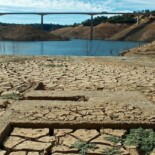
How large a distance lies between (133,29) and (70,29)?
885 inches

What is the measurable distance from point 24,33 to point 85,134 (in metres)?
72.5

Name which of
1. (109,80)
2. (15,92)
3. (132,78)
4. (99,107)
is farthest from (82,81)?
(99,107)

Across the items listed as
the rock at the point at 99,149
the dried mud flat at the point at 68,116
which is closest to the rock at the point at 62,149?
the dried mud flat at the point at 68,116

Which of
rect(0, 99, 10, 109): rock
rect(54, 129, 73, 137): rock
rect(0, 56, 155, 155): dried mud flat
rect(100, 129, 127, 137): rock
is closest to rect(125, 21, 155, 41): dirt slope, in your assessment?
rect(0, 56, 155, 155): dried mud flat

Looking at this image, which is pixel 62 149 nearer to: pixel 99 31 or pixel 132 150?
pixel 132 150

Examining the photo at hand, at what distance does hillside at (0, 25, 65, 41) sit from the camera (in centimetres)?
7250

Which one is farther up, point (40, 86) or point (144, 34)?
point (144, 34)

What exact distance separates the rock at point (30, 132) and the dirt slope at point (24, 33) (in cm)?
6684

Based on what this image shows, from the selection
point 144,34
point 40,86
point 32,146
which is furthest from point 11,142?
point 144,34

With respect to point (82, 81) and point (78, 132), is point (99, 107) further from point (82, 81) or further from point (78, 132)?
point (82, 81)

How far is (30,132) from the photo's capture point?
390cm

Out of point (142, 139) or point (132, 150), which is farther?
point (142, 139)

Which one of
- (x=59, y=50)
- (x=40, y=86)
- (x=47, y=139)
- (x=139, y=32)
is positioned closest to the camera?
(x=47, y=139)

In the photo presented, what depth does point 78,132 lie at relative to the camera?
3.92 metres
